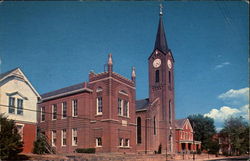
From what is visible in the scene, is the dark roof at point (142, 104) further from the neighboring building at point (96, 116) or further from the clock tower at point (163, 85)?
the neighboring building at point (96, 116)

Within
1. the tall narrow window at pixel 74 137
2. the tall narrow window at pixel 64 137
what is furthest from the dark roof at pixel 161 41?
the tall narrow window at pixel 64 137

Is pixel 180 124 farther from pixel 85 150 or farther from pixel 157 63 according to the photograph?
pixel 85 150

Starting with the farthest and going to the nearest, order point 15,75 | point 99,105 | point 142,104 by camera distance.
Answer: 1. point 142,104
2. point 99,105
3. point 15,75

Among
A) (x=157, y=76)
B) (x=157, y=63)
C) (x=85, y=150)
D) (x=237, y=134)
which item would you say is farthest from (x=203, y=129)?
(x=85, y=150)

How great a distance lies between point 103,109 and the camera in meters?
32.8

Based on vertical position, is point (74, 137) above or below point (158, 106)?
below

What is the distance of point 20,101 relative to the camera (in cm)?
2334

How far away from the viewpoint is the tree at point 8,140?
17.8 m

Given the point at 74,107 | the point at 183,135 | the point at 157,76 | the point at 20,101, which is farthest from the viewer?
the point at 183,135

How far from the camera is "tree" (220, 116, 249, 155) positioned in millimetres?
54188

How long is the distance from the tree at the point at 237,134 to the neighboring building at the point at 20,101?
40.2m

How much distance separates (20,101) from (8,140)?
554 cm

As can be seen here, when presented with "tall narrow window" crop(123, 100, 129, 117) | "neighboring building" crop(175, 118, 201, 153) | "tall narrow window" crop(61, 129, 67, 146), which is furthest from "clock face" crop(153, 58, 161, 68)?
"tall narrow window" crop(61, 129, 67, 146)

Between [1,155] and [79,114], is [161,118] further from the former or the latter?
[1,155]
